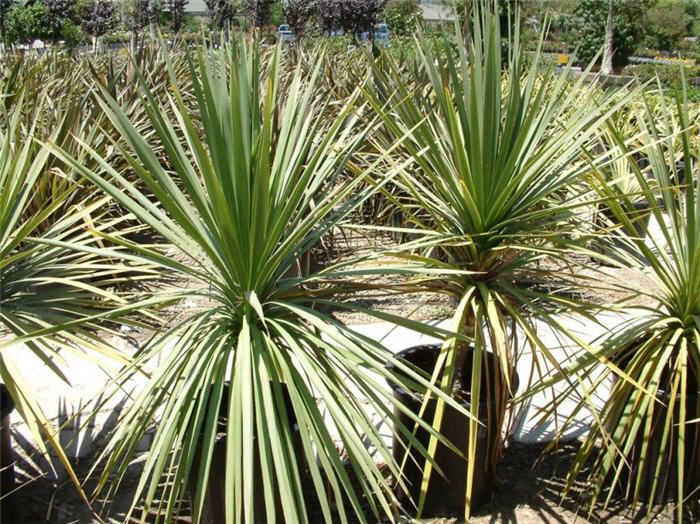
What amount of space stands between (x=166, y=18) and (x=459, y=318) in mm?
34444

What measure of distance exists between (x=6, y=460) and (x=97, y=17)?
65.1 ft

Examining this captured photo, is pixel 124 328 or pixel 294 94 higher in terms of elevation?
pixel 294 94

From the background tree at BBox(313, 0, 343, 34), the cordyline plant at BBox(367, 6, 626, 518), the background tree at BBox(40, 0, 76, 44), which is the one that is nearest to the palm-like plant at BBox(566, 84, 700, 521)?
the cordyline plant at BBox(367, 6, 626, 518)

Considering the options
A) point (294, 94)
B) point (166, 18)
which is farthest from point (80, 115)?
point (166, 18)

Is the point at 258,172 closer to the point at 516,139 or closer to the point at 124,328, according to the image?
the point at 516,139

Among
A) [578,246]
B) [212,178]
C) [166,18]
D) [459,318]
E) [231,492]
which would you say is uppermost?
[166,18]

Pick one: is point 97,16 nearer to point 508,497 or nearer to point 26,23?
point 26,23

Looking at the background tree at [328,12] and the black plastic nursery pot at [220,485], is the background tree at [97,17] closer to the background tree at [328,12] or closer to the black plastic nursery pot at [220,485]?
the background tree at [328,12]

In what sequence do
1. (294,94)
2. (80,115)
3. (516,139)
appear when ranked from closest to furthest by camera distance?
(294,94) → (516,139) → (80,115)

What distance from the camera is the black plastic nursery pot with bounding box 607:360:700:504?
241 cm

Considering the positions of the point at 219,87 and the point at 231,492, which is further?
the point at 219,87

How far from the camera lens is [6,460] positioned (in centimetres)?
242

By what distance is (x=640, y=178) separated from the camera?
2486 mm

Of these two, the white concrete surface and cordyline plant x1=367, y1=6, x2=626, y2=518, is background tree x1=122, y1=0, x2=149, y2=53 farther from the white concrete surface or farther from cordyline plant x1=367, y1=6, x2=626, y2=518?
cordyline plant x1=367, y1=6, x2=626, y2=518
